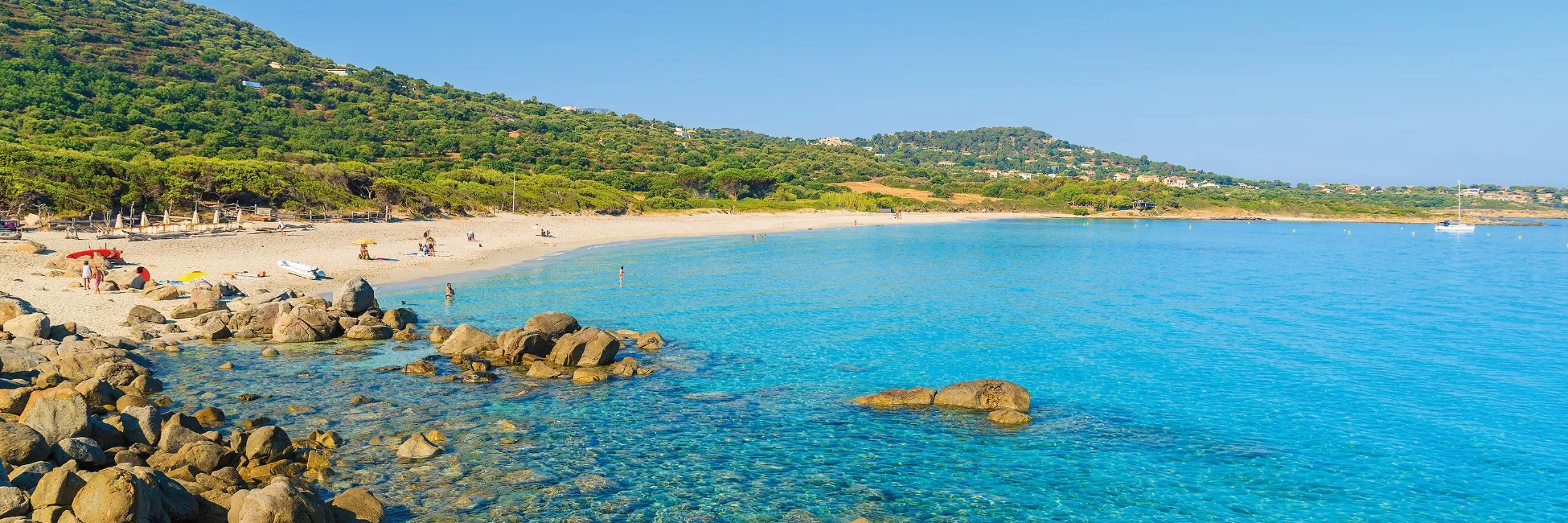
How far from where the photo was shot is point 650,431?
55.0 feet

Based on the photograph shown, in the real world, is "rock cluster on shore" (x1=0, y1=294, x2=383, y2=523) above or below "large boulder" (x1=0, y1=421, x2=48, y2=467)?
below

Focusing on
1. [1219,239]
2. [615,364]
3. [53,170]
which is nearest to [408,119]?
[53,170]

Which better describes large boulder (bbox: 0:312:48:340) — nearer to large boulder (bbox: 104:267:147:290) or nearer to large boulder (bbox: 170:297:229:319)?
large boulder (bbox: 170:297:229:319)

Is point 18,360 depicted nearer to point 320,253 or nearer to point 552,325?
point 552,325

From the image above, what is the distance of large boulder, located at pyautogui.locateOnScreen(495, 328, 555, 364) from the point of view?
871 inches

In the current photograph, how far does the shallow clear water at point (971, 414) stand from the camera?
1364 centimetres

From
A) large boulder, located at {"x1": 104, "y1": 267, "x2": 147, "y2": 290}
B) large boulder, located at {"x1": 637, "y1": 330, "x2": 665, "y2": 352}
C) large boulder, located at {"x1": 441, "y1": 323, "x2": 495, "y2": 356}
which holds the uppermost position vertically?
large boulder, located at {"x1": 104, "y1": 267, "x2": 147, "y2": 290}

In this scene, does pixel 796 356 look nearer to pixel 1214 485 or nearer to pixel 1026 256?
pixel 1214 485

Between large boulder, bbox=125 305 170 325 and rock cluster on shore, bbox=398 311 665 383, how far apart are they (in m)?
9.31

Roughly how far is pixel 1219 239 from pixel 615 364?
8380 cm

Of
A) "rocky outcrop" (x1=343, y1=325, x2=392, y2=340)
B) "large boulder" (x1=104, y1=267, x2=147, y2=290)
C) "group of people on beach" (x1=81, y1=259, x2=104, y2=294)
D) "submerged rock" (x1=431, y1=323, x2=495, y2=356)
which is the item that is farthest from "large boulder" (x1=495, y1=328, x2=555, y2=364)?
"group of people on beach" (x1=81, y1=259, x2=104, y2=294)

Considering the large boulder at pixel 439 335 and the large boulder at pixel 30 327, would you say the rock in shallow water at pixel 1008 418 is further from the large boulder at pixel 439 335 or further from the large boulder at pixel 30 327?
the large boulder at pixel 30 327

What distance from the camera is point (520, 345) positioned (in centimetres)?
2216

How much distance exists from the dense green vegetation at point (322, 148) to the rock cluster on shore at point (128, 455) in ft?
125
